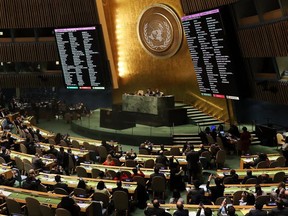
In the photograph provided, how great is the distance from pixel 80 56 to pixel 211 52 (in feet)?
25.9

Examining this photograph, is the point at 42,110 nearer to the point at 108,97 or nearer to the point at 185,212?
the point at 108,97

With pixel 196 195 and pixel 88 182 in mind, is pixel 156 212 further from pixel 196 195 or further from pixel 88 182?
pixel 88 182

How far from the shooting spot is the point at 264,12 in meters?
17.0

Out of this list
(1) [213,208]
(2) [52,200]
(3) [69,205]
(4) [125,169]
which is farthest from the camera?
(4) [125,169]

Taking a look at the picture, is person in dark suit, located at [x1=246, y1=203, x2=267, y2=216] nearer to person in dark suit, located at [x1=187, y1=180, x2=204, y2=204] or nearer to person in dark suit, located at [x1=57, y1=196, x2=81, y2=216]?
person in dark suit, located at [x1=187, y1=180, x2=204, y2=204]

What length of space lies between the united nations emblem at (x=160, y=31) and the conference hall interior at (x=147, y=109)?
62mm

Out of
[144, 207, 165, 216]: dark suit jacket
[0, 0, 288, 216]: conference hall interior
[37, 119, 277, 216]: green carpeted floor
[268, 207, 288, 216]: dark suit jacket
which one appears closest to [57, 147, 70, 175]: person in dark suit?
[0, 0, 288, 216]: conference hall interior

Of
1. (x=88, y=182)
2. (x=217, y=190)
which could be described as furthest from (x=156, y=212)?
(x=88, y=182)

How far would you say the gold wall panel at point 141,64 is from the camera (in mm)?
23578

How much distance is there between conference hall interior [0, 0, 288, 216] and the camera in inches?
426

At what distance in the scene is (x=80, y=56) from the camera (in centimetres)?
2295

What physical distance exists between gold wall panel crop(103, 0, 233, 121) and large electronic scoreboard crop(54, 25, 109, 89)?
309 centimetres

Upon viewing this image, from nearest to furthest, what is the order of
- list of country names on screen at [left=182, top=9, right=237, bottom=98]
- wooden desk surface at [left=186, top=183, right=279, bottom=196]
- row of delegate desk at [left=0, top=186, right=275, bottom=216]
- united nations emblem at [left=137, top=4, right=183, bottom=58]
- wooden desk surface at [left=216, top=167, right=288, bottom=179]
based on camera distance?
row of delegate desk at [left=0, top=186, right=275, bottom=216], wooden desk surface at [left=186, top=183, right=279, bottom=196], wooden desk surface at [left=216, top=167, right=288, bottom=179], list of country names on screen at [left=182, top=9, right=237, bottom=98], united nations emblem at [left=137, top=4, right=183, bottom=58]

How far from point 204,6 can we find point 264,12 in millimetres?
2705
